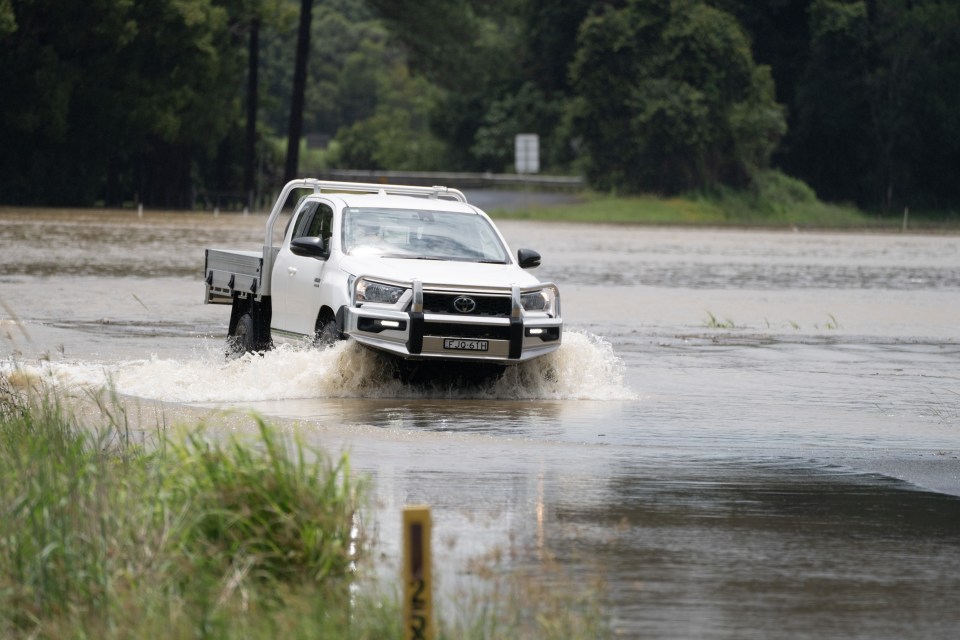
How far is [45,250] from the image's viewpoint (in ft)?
135

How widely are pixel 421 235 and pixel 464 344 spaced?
1905 millimetres

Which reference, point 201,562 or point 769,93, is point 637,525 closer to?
point 201,562

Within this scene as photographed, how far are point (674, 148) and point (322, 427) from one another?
70725mm

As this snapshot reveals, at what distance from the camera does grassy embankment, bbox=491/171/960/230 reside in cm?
7694

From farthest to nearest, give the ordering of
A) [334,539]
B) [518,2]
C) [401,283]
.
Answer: [518,2] < [401,283] < [334,539]

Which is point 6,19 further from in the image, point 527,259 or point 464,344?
point 464,344

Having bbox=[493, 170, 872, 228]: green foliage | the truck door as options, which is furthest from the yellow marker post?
bbox=[493, 170, 872, 228]: green foliage

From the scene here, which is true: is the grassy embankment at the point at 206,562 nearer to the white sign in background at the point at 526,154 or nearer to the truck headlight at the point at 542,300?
the truck headlight at the point at 542,300

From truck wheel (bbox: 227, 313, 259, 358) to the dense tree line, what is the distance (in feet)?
153

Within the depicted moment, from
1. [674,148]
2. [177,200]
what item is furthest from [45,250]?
[674,148]

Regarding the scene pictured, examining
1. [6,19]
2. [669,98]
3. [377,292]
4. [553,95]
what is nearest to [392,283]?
[377,292]

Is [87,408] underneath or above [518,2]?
underneath

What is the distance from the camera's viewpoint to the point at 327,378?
15984mm

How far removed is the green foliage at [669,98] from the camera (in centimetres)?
8188
